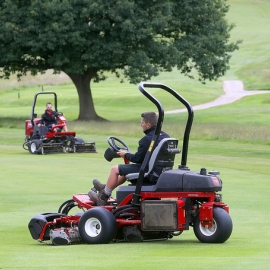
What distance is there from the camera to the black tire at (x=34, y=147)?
29.2 metres

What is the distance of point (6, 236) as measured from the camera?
1134 centimetres

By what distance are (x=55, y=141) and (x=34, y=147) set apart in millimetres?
1057

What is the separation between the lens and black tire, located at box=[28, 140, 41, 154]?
29234 mm

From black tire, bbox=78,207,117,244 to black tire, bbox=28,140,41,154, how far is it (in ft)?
61.9

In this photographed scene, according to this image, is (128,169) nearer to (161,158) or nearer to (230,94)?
(161,158)

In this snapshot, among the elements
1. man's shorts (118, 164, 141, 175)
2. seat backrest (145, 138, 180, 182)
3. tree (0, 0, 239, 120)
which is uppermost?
tree (0, 0, 239, 120)

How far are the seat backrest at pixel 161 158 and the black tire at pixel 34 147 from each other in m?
18.9

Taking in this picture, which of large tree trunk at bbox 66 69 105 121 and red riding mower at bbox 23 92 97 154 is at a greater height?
large tree trunk at bbox 66 69 105 121

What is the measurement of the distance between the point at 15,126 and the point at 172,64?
10.1 meters

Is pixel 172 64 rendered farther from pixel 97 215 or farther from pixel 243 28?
pixel 243 28

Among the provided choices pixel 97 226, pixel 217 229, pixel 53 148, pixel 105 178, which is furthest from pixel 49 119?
pixel 217 229

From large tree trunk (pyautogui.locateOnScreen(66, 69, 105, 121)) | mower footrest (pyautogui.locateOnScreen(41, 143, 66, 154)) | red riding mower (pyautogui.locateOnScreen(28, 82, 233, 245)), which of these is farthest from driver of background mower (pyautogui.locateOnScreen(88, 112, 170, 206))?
large tree trunk (pyautogui.locateOnScreen(66, 69, 105, 121))

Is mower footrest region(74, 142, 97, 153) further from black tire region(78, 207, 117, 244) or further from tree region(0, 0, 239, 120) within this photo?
black tire region(78, 207, 117, 244)

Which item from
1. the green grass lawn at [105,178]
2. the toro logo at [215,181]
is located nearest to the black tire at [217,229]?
the green grass lawn at [105,178]
